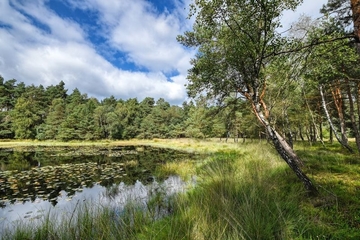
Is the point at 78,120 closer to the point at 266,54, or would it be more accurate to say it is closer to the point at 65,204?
the point at 65,204

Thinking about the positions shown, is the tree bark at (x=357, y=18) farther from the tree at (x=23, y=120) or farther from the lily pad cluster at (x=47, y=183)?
the tree at (x=23, y=120)

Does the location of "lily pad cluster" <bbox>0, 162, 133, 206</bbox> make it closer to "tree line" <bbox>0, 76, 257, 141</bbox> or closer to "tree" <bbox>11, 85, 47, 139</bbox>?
"tree line" <bbox>0, 76, 257, 141</bbox>

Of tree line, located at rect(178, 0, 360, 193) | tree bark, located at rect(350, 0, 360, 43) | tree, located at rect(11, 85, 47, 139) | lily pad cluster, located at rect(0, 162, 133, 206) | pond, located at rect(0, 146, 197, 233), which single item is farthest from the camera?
tree, located at rect(11, 85, 47, 139)

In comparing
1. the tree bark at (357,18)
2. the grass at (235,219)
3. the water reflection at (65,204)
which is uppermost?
the tree bark at (357,18)

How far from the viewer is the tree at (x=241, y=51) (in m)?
5.12

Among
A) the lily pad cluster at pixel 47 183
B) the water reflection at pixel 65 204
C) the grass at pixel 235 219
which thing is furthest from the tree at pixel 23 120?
the grass at pixel 235 219

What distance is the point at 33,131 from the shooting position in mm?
48250

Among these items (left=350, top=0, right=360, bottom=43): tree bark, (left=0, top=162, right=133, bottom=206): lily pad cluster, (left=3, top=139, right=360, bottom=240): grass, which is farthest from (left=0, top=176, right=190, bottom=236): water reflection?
(left=350, top=0, right=360, bottom=43): tree bark

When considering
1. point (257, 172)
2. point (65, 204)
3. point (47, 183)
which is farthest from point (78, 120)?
point (257, 172)

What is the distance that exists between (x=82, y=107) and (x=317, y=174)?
54.4 m

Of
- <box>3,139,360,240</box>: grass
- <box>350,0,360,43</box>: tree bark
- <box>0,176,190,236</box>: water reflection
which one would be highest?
<box>350,0,360,43</box>: tree bark

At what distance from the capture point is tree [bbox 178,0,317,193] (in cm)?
512

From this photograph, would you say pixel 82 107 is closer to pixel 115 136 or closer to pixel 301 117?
pixel 115 136

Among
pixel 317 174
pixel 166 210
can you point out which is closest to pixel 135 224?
pixel 166 210
